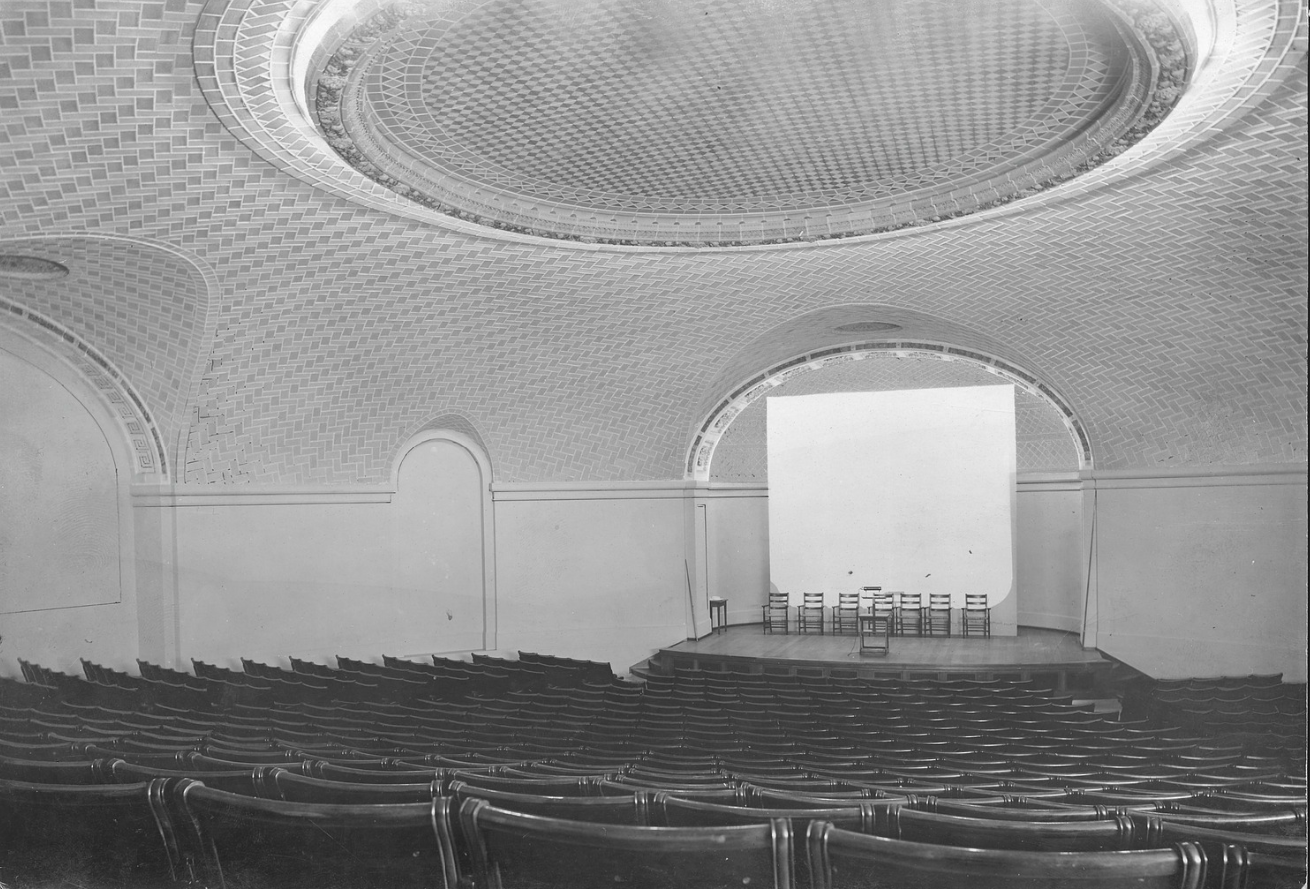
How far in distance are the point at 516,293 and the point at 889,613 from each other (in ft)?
30.0

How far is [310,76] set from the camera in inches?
207

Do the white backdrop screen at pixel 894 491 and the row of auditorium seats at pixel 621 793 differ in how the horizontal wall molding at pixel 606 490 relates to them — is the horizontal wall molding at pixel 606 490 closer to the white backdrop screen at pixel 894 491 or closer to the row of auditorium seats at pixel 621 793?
the white backdrop screen at pixel 894 491

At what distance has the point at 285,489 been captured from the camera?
8062 mm

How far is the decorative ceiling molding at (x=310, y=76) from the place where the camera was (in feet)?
15.1

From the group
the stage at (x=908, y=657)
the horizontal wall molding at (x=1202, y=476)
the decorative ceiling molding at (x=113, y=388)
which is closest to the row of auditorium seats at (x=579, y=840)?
the horizontal wall molding at (x=1202, y=476)

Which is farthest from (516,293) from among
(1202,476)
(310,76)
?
(1202,476)

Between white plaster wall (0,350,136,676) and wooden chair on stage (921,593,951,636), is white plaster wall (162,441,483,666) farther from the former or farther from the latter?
wooden chair on stage (921,593,951,636)

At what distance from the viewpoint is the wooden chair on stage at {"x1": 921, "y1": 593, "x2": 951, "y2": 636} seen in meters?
14.9

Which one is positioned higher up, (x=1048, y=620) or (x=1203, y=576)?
(x=1203, y=576)

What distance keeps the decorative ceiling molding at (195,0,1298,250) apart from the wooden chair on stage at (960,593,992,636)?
30.0 ft

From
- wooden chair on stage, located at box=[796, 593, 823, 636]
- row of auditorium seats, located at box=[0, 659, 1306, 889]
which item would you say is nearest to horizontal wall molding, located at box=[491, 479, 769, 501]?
wooden chair on stage, located at box=[796, 593, 823, 636]

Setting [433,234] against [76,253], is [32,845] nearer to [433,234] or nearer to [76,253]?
[76,253]

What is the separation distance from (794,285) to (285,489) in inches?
244

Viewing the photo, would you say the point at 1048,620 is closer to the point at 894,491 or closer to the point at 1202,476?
the point at 894,491
